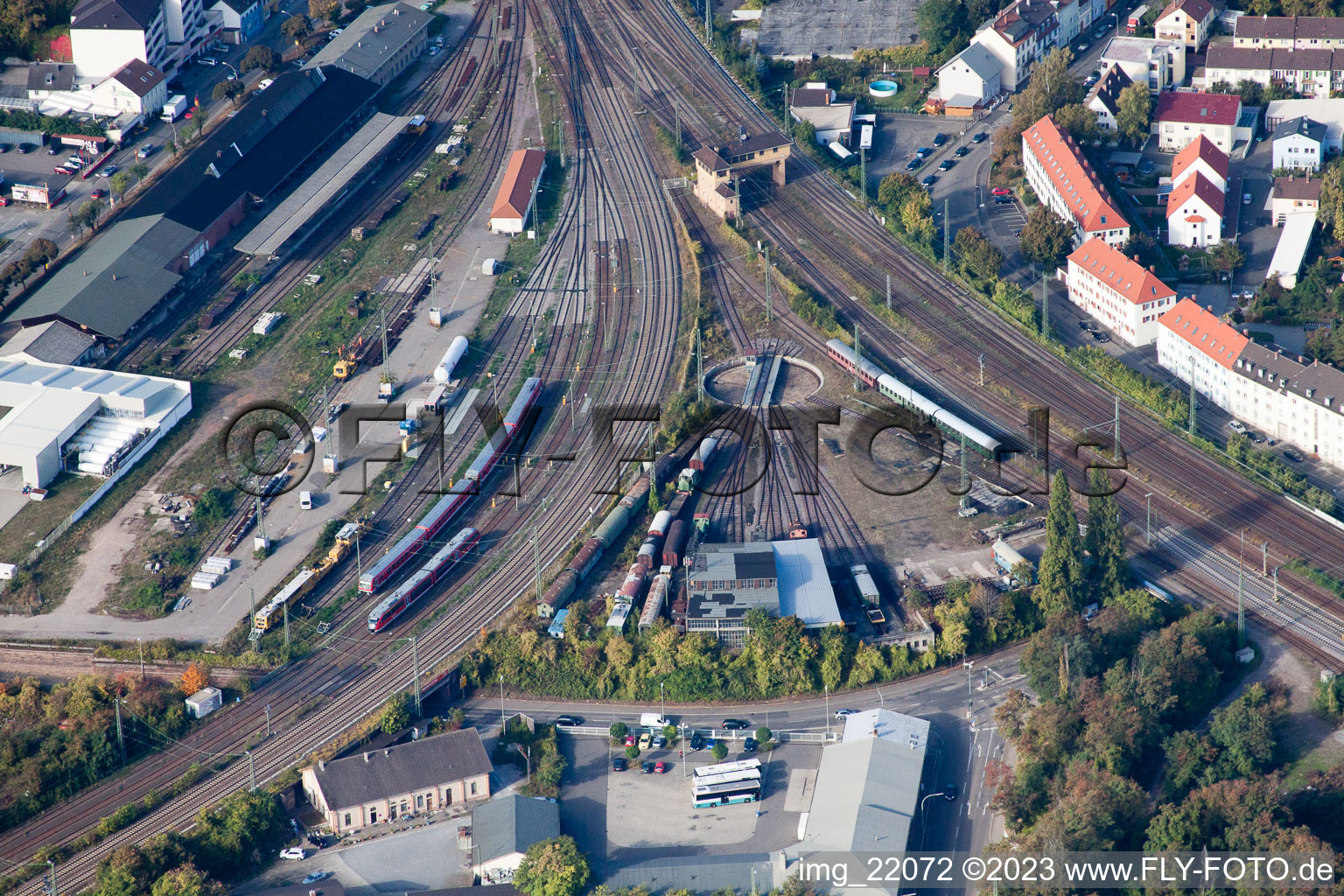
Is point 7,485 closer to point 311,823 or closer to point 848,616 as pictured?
point 311,823

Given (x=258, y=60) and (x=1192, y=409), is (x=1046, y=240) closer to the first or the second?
(x=1192, y=409)

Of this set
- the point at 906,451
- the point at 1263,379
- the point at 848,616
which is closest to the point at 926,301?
the point at 906,451

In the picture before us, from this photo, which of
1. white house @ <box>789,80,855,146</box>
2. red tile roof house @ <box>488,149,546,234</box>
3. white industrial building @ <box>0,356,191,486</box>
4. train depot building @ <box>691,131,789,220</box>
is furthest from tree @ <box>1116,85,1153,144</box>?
white industrial building @ <box>0,356,191,486</box>

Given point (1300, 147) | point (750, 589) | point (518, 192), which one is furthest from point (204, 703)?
point (1300, 147)

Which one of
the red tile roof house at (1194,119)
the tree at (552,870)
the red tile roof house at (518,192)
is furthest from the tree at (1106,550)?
Answer: the red tile roof house at (518,192)

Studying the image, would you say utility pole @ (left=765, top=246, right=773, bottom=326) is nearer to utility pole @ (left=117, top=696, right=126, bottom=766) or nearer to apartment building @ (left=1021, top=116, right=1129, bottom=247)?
apartment building @ (left=1021, top=116, right=1129, bottom=247)
